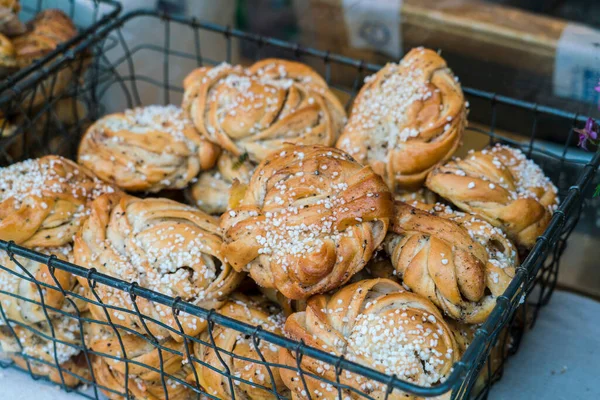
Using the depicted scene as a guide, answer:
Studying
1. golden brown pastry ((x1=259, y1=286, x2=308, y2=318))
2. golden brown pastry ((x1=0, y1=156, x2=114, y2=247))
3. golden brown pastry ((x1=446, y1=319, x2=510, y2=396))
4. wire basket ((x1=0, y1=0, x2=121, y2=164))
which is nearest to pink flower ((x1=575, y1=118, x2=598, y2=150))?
golden brown pastry ((x1=446, y1=319, x2=510, y2=396))

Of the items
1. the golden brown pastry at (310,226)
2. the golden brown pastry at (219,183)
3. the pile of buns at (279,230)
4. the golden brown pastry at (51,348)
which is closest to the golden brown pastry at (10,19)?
the pile of buns at (279,230)

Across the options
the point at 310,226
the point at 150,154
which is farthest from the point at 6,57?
the point at 310,226

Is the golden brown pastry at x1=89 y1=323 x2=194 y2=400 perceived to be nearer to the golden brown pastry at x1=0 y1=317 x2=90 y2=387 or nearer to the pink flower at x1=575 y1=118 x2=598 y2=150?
the golden brown pastry at x1=0 y1=317 x2=90 y2=387

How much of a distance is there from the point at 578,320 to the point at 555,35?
0.94 m

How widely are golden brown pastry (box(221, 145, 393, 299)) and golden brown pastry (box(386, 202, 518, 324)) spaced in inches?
2.3

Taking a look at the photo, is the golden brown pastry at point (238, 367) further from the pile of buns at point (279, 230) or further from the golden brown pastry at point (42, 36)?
the golden brown pastry at point (42, 36)

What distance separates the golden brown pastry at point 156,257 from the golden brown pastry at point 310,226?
79 mm

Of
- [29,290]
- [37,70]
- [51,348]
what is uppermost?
[37,70]

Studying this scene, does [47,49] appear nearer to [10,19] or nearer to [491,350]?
[10,19]

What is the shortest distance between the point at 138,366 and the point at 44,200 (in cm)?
35

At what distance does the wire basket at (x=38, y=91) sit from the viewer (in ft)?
4.98

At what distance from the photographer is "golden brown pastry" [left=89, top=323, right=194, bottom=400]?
1.22m

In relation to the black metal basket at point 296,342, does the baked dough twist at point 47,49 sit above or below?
above

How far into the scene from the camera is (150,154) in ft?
4.73
